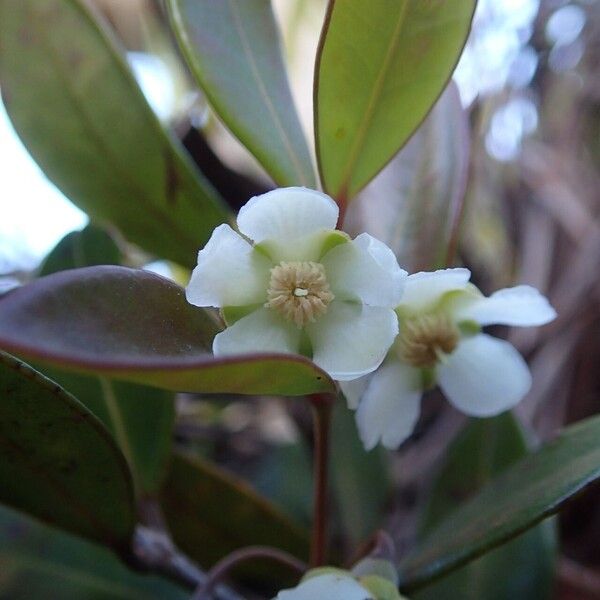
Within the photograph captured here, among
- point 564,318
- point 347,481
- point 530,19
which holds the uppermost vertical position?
point 530,19

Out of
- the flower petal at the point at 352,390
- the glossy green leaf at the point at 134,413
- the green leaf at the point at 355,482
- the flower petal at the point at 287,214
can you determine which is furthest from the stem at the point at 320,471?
the green leaf at the point at 355,482

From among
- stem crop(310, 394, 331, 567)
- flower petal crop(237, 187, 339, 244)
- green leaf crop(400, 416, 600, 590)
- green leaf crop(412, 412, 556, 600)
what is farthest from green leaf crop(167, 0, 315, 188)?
green leaf crop(412, 412, 556, 600)

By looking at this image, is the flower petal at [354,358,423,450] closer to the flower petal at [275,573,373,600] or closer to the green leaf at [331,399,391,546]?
the flower petal at [275,573,373,600]

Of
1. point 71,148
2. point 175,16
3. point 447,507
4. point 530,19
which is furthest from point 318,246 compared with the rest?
point 530,19

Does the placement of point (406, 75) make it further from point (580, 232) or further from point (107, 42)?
point (580, 232)

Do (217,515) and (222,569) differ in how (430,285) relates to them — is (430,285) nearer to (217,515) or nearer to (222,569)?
(222,569)

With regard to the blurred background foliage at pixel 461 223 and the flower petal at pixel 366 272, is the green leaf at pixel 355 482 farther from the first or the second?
the flower petal at pixel 366 272
